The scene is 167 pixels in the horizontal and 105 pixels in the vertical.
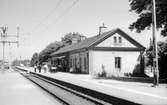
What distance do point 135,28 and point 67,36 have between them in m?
66.6

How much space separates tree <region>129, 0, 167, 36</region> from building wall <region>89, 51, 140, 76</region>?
7.06 m

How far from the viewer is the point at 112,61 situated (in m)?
34.6

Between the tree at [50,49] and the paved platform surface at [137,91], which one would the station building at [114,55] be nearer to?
the paved platform surface at [137,91]

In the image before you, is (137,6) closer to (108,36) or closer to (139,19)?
(139,19)

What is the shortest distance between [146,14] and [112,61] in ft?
32.4

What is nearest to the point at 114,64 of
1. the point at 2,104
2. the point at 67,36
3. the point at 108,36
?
the point at 108,36

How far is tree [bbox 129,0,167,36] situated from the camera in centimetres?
2422

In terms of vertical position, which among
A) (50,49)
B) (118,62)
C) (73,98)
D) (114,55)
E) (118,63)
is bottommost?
(73,98)

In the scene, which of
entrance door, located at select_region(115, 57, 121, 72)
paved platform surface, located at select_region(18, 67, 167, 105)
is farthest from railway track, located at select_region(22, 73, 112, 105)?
entrance door, located at select_region(115, 57, 121, 72)

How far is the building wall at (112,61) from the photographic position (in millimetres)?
33791

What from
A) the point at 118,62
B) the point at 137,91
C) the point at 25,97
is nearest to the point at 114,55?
the point at 118,62

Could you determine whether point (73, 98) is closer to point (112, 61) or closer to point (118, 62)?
point (112, 61)

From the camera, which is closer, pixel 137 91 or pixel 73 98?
pixel 73 98

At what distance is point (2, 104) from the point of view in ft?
34.4
